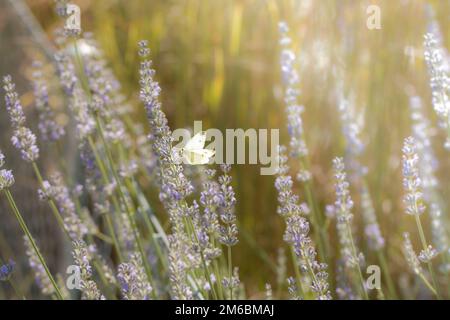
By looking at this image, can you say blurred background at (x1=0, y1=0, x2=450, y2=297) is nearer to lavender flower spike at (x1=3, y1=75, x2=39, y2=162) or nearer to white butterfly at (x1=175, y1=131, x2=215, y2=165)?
white butterfly at (x1=175, y1=131, x2=215, y2=165)

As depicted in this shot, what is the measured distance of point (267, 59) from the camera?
304 centimetres

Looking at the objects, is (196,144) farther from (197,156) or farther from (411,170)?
(411,170)

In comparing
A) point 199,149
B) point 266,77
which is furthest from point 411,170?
point 266,77

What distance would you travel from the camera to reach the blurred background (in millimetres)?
2561

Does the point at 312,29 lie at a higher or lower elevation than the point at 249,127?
higher

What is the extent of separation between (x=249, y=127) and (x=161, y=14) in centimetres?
91

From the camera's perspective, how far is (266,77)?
303cm

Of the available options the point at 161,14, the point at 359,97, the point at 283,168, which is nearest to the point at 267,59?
the point at 359,97

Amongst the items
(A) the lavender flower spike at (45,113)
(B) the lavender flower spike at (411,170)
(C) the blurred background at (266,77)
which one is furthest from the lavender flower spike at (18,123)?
(C) the blurred background at (266,77)

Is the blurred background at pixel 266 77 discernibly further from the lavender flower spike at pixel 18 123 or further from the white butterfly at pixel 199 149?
the lavender flower spike at pixel 18 123

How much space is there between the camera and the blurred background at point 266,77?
8.40 feet

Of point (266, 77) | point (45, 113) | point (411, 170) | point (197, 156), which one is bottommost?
point (411, 170)

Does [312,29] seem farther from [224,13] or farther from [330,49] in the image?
[224,13]
